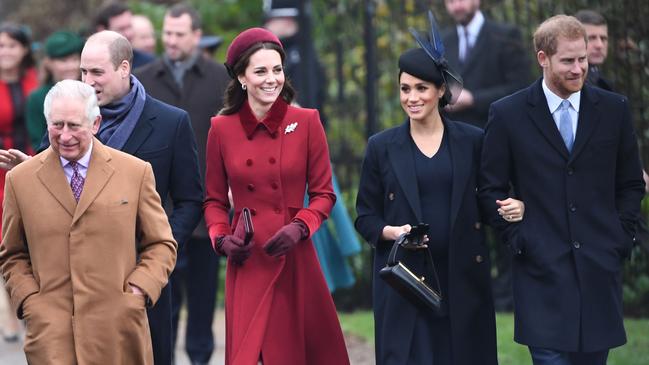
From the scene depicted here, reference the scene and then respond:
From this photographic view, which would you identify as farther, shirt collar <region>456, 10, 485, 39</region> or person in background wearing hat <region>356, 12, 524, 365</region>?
shirt collar <region>456, 10, 485, 39</region>

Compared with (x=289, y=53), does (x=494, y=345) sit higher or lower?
lower

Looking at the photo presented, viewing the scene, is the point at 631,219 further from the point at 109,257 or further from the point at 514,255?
the point at 109,257

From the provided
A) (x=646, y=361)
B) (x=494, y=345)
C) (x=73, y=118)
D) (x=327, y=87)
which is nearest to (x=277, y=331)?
(x=494, y=345)

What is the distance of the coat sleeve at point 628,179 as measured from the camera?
273 inches

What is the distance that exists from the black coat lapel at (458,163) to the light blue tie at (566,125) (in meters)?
0.45

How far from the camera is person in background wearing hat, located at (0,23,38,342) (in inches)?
420

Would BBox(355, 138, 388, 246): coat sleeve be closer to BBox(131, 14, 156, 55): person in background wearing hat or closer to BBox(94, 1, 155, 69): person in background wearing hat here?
BBox(94, 1, 155, 69): person in background wearing hat

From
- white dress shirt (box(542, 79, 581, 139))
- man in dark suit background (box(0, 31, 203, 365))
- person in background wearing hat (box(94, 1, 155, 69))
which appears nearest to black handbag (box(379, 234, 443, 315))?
white dress shirt (box(542, 79, 581, 139))

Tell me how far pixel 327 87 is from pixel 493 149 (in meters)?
5.79

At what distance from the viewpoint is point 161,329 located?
22.5 feet

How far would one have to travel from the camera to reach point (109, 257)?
6.12 metres

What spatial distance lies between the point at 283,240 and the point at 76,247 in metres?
1.11

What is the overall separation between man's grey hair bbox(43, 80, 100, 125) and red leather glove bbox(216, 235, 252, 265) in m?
1.03

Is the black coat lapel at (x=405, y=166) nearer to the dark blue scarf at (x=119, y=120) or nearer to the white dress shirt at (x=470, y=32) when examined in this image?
the dark blue scarf at (x=119, y=120)
